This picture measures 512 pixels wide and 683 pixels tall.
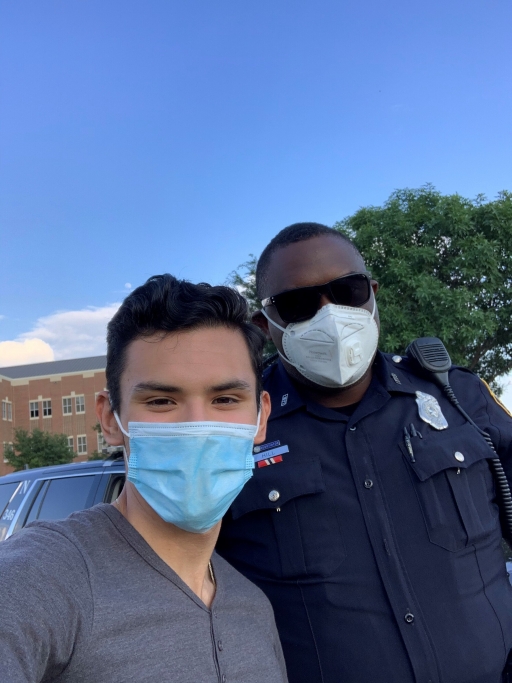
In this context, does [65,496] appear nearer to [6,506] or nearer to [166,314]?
[6,506]

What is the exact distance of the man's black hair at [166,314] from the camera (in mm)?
1556

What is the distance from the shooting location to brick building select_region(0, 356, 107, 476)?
1859 inches

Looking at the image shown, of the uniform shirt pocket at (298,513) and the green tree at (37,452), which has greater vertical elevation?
the uniform shirt pocket at (298,513)

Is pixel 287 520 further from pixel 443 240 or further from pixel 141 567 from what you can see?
pixel 443 240

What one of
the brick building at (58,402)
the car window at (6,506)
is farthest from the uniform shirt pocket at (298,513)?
the brick building at (58,402)

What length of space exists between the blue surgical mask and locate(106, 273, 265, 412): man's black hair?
0.16 m

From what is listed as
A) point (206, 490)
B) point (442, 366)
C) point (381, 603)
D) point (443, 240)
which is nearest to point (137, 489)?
point (206, 490)

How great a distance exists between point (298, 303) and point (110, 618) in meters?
1.28

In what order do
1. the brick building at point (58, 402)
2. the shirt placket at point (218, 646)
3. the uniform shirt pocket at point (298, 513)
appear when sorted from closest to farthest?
the shirt placket at point (218, 646) < the uniform shirt pocket at point (298, 513) < the brick building at point (58, 402)

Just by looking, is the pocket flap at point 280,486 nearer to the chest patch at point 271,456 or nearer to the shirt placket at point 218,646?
the chest patch at point 271,456

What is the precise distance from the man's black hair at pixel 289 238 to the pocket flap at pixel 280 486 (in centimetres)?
73

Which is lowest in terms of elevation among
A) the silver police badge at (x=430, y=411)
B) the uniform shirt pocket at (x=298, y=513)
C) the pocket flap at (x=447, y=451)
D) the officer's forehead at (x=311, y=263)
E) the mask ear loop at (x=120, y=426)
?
the uniform shirt pocket at (x=298, y=513)

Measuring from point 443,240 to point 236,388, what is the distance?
36.3 feet

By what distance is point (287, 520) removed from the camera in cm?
184
